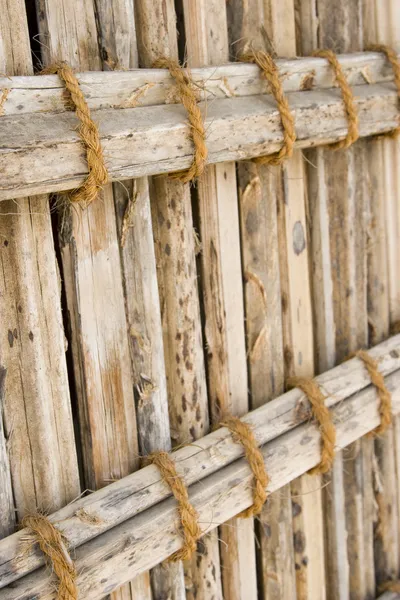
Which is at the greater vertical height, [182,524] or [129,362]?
[129,362]

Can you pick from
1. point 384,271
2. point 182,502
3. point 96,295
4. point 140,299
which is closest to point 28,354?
point 96,295

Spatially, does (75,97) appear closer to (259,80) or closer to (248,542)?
(259,80)

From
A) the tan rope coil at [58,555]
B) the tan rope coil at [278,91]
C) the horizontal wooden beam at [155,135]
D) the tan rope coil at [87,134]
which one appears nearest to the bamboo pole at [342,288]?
the horizontal wooden beam at [155,135]

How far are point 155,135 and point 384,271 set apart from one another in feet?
5.17

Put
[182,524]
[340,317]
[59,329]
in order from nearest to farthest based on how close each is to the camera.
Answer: [59,329], [182,524], [340,317]

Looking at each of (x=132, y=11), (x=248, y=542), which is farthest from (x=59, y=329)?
(x=248, y=542)

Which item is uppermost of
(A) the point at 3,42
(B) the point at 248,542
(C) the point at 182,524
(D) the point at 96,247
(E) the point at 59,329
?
(A) the point at 3,42

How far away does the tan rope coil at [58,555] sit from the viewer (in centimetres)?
224

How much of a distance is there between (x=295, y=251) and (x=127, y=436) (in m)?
1.02

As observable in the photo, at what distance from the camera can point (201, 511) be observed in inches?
104

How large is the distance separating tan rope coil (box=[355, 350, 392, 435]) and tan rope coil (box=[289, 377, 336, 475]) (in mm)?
318

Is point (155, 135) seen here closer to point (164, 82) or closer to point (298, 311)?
point (164, 82)

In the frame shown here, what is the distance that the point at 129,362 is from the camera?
2.60m

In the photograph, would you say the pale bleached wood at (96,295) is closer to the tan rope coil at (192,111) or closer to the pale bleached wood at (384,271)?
the tan rope coil at (192,111)
